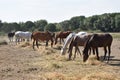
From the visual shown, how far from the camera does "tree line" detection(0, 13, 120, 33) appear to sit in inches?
4035

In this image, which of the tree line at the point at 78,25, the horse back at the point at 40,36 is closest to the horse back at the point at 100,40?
the horse back at the point at 40,36

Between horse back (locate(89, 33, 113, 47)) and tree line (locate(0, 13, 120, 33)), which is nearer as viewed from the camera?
horse back (locate(89, 33, 113, 47))

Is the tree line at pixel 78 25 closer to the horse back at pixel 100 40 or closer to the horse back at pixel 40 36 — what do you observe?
the horse back at pixel 40 36

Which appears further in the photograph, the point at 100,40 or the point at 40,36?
the point at 40,36

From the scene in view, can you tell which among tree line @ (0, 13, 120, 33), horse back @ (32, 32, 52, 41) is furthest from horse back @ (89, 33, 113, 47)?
tree line @ (0, 13, 120, 33)

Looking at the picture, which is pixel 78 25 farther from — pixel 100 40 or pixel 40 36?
pixel 100 40

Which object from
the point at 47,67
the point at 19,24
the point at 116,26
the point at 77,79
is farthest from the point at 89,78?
the point at 19,24

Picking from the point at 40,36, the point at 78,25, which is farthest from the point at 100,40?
the point at 78,25

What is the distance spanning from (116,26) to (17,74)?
8711 centimetres

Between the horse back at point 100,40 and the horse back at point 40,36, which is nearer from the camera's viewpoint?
the horse back at point 100,40

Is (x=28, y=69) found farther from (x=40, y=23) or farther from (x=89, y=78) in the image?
(x=40, y=23)

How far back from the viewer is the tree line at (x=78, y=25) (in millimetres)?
102500

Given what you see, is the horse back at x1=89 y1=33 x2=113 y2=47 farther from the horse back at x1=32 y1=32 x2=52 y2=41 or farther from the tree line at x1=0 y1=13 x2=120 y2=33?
the tree line at x1=0 y1=13 x2=120 y2=33

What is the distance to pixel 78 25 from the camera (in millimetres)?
125875
